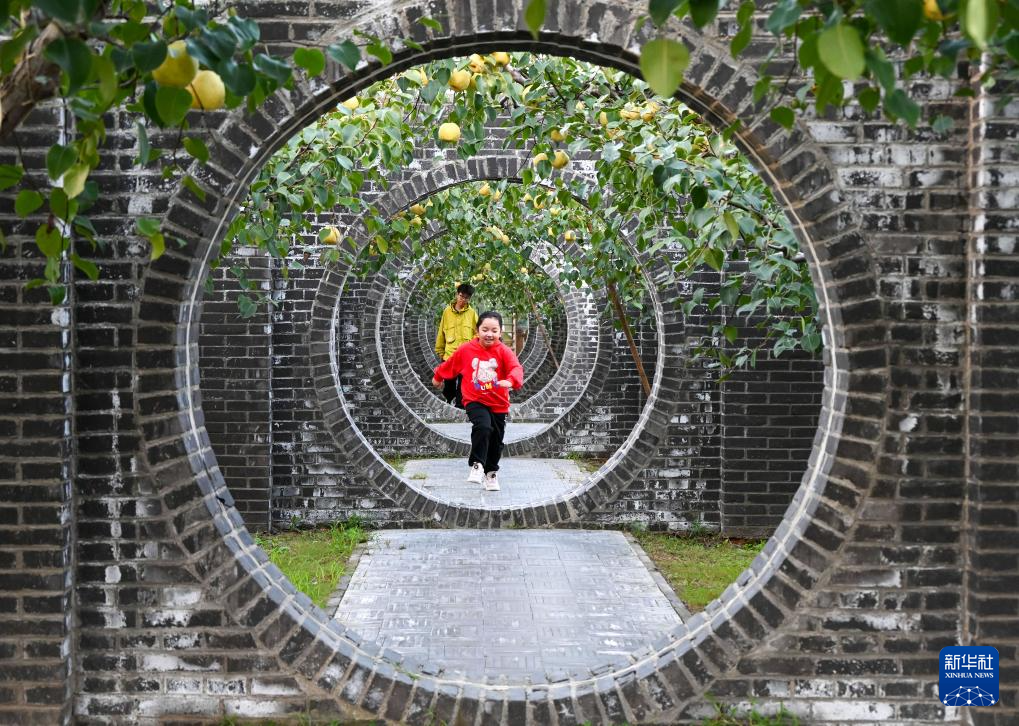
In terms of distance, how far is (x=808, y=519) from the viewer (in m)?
3.82

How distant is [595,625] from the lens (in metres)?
5.77

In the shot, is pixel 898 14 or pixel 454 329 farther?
pixel 454 329

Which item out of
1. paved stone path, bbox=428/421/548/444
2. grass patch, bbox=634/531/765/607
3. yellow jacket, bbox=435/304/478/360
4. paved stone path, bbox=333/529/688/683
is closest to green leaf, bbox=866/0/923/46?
paved stone path, bbox=333/529/688/683

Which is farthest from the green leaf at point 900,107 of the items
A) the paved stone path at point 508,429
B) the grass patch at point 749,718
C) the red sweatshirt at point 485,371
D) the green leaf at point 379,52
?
the paved stone path at point 508,429

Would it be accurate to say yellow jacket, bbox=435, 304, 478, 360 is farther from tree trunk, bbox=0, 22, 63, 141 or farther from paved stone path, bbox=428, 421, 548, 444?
tree trunk, bbox=0, 22, 63, 141

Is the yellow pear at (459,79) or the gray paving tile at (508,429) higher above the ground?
the yellow pear at (459,79)

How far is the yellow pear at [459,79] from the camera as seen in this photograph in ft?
15.9

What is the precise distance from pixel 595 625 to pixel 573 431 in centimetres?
851

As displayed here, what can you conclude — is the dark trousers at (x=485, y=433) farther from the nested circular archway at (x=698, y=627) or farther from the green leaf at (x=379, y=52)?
the green leaf at (x=379, y=52)

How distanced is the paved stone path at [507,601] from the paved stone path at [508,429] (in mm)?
7475

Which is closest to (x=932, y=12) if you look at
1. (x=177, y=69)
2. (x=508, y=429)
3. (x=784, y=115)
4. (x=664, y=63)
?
(x=784, y=115)

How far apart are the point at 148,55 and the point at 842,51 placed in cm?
127

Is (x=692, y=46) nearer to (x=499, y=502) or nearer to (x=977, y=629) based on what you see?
(x=977, y=629)

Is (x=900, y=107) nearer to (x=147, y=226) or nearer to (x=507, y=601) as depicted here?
(x=147, y=226)
